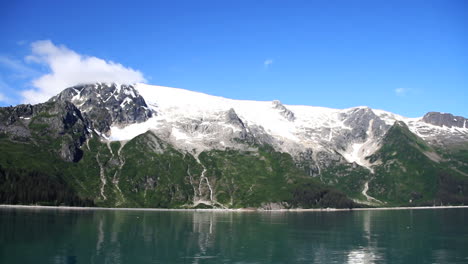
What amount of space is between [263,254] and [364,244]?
4364 cm

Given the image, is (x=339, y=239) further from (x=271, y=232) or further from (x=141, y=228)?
(x=141, y=228)

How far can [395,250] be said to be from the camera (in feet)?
467

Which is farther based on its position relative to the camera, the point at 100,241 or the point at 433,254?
the point at 100,241

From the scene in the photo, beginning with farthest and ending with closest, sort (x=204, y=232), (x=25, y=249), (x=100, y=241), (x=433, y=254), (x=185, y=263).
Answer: (x=204, y=232) → (x=100, y=241) → (x=433, y=254) → (x=25, y=249) → (x=185, y=263)

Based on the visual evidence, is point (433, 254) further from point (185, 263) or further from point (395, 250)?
point (185, 263)

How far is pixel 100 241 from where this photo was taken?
14375cm

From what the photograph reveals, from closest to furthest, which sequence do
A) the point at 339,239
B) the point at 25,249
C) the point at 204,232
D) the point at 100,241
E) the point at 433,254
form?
the point at 25,249 → the point at 433,254 → the point at 100,241 → the point at 339,239 → the point at 204,232

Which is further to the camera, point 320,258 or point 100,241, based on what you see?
point 100,241

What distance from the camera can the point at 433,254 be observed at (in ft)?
440

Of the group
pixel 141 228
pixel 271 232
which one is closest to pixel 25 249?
pixel 141 228

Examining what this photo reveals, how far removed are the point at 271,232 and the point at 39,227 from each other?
92.4m

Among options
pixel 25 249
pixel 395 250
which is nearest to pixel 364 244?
pixel 395 250

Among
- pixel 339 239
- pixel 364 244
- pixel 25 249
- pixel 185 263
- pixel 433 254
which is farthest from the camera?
pixel 339 239

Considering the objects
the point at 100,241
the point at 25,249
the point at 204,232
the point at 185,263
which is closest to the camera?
the point at 185,263
